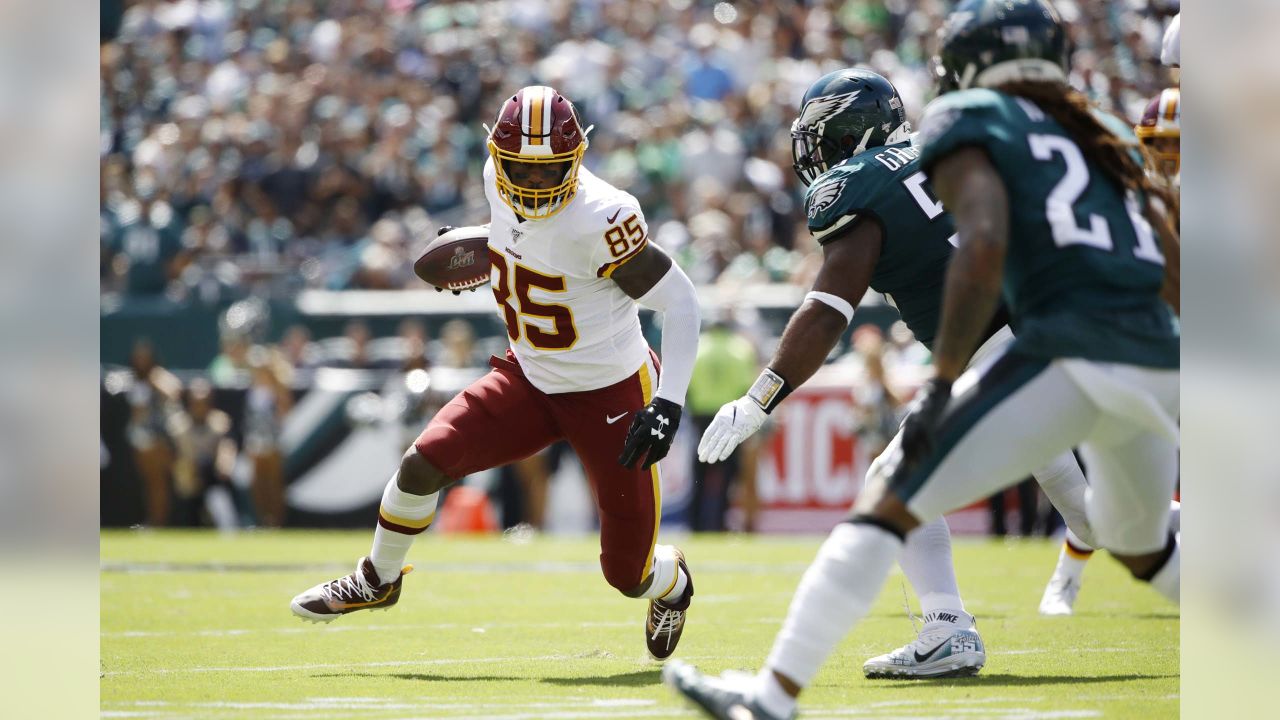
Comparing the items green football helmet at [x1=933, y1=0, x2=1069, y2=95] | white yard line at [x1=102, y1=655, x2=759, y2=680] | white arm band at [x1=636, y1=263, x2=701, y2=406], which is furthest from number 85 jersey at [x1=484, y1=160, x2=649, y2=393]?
green football helmet at [x1=933, y1=0, x2=1069, y2=95]

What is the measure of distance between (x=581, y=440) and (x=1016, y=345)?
6.99 ft

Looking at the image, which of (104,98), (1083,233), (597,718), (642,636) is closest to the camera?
(1083,233)

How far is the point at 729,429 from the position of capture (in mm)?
4699

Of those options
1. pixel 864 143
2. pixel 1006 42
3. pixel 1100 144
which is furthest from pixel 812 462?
pixel 1006 42

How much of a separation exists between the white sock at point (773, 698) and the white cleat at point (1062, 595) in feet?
11.5

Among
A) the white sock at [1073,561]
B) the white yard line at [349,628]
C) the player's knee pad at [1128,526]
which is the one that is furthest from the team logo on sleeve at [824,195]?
the white sock at [1073,561]

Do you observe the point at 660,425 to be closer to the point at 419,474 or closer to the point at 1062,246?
the point at 419,474

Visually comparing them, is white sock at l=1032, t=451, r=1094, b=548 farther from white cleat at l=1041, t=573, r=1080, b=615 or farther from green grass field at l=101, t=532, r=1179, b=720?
white cleat at l=1041, t=573, r=1080, b=615

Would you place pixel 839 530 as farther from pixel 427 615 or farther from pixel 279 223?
pixel 279 223

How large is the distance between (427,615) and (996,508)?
5848mm

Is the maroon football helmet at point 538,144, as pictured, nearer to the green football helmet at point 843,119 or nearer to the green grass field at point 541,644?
the green football helmet at point 843,119

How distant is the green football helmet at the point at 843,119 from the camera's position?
5.36 meters
